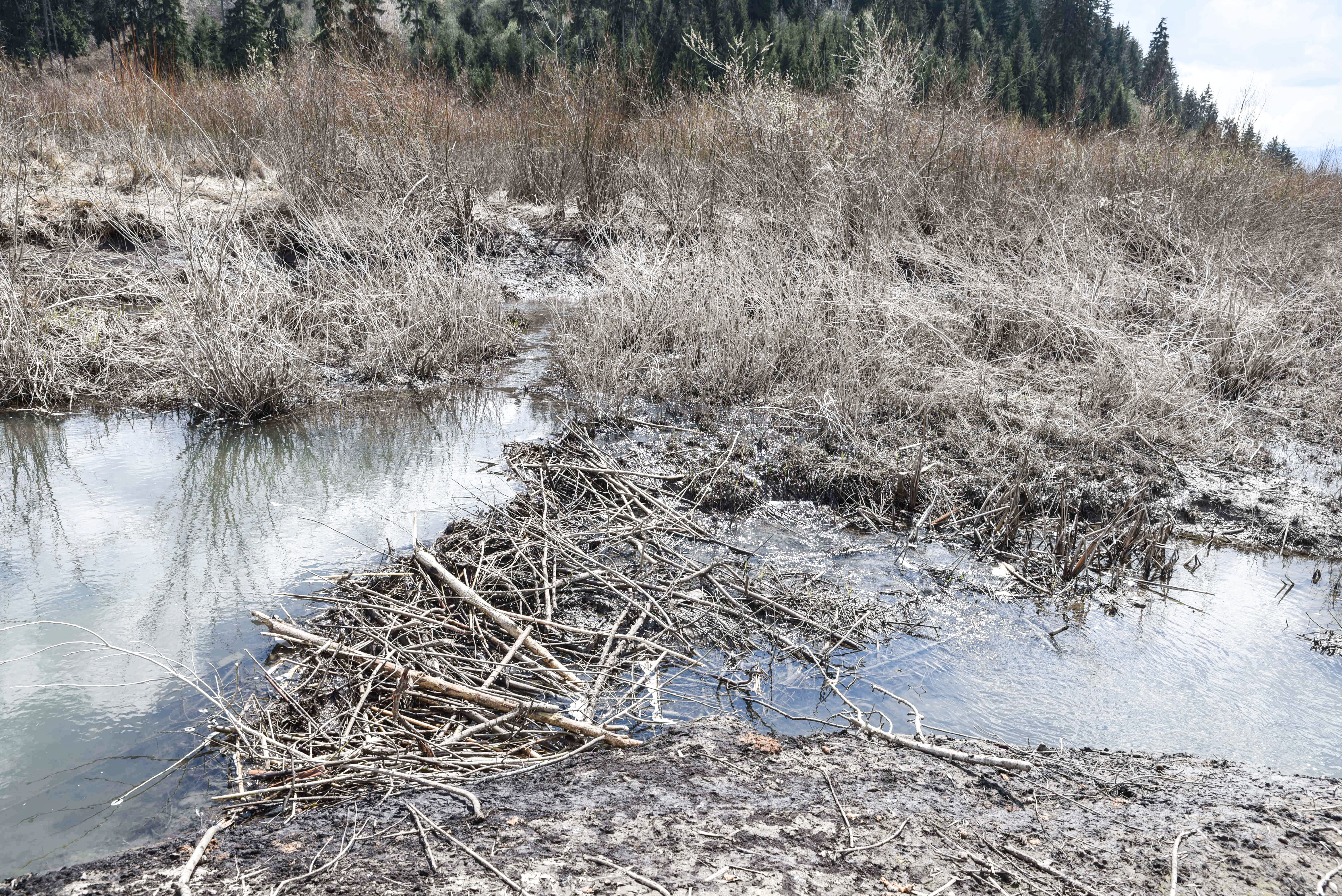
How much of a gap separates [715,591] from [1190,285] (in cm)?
611

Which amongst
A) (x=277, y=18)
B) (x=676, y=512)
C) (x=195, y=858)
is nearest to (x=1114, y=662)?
(x=676, y=512)

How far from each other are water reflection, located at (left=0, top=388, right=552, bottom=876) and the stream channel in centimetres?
1

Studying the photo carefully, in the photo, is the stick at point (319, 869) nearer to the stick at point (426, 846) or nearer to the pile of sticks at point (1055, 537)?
the stick at point (426, 846)

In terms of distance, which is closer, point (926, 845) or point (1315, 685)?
point (926, 845)

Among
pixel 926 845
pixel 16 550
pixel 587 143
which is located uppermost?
pixel 587 143

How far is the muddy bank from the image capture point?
1841 millimetres

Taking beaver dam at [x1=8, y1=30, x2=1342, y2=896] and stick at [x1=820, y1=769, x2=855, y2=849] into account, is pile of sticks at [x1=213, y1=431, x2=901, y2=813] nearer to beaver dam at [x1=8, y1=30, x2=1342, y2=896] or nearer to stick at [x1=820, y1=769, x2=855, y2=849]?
Answer: beaver dam at [x1=8, y1=30, x2=1342, y2=896]

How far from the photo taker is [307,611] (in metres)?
3.33

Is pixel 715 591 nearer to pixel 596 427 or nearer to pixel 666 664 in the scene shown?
pixel 666 664

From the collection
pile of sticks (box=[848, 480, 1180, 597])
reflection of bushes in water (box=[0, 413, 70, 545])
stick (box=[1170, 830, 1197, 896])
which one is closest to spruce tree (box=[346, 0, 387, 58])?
reflection of bushes in water (box=[0, 413, 70, 545])

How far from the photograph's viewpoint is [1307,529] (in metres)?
4.46

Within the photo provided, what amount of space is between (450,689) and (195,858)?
0.88 metres

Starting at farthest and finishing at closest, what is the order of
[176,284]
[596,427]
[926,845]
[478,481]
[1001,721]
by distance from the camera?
1. [176,284]
2. [596,427]
3. [478,481]
4. [1001,721]
5. [926,845]

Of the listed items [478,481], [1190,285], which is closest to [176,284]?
[478,481]
